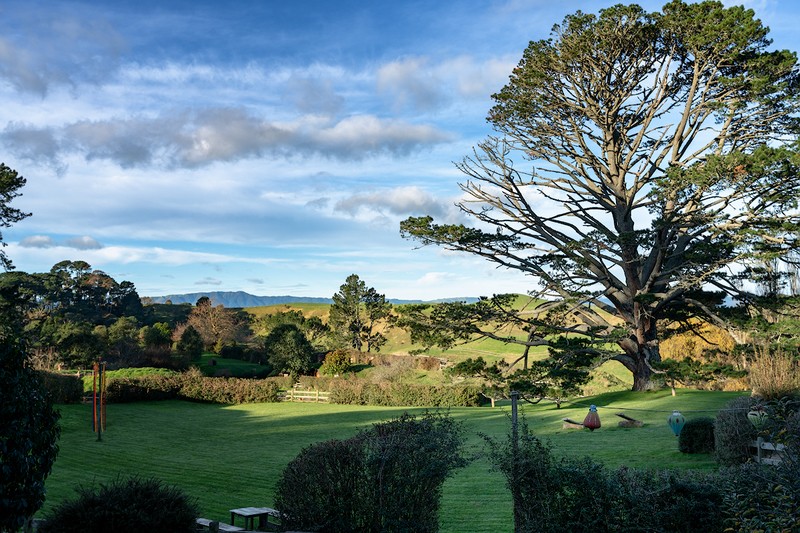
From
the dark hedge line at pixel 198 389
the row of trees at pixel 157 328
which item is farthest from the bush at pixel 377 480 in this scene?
the dark hedge line at pixel 198 389

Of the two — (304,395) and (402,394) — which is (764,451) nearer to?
(402,394)

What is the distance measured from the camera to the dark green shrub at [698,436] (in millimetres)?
16250

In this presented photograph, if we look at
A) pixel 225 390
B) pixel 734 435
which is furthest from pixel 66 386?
pixel 734 435

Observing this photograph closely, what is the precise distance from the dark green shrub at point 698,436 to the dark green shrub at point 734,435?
1.76m

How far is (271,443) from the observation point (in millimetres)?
26391

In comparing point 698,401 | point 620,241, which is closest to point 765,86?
point 620,241

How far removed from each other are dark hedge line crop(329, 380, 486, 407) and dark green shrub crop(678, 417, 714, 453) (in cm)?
2218

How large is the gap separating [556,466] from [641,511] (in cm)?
117

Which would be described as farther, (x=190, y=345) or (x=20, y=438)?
(x=190, y=345)

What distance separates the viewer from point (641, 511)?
27.4ft

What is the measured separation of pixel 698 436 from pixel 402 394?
27150 millimetres

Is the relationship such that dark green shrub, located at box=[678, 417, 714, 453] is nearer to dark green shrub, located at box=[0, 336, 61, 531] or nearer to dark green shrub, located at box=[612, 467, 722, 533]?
dark green shrub, located at box=[612, 467, 722, 533]

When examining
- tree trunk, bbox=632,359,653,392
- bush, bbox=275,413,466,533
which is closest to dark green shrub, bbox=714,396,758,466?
bush, bbox=275,413,466,533

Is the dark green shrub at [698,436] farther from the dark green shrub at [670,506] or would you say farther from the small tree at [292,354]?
the small tree at [292,354]
